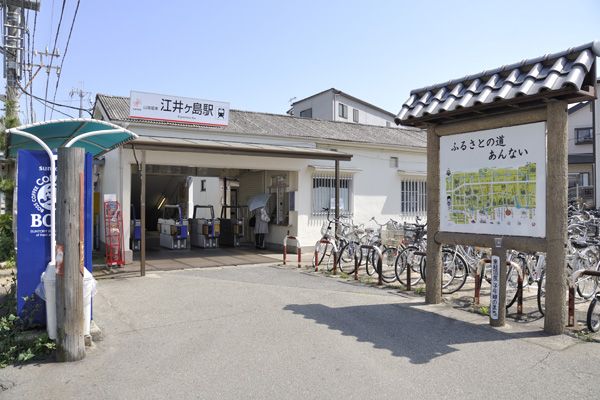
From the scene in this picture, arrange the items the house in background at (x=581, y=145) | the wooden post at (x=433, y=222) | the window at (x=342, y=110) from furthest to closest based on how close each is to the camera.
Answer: the window at (x=342, y=110) < the house in background at (x=581, y=145) < the wooden post at (x=433, y=222)

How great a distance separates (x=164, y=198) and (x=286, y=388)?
20.2 meters

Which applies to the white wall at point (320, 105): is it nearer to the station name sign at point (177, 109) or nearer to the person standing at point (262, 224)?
the person standing at point (262, 224)

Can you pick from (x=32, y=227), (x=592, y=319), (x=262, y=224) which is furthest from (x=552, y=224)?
(x=262, y=224)

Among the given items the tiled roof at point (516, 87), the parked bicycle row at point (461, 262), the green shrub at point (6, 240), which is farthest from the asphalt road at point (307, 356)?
the green shrub at point (6, 240)

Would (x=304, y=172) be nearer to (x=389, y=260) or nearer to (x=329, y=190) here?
(x=329, y=190)

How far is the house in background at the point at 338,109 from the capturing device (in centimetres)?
3152

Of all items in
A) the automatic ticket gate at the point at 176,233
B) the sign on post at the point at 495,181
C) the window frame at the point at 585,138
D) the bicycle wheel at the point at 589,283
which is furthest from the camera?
the window frame at the point at 585,138

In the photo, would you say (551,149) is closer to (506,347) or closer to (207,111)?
(506,347)

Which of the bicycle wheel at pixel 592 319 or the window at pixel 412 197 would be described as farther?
the window at pixel 412 197

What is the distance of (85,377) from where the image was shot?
4504 millimetres

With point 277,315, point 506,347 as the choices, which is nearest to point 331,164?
point 277,315

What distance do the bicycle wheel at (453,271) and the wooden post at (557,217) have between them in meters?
2.62

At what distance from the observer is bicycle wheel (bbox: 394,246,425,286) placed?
8.85 metres

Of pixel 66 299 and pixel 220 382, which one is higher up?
pixel 66 299
